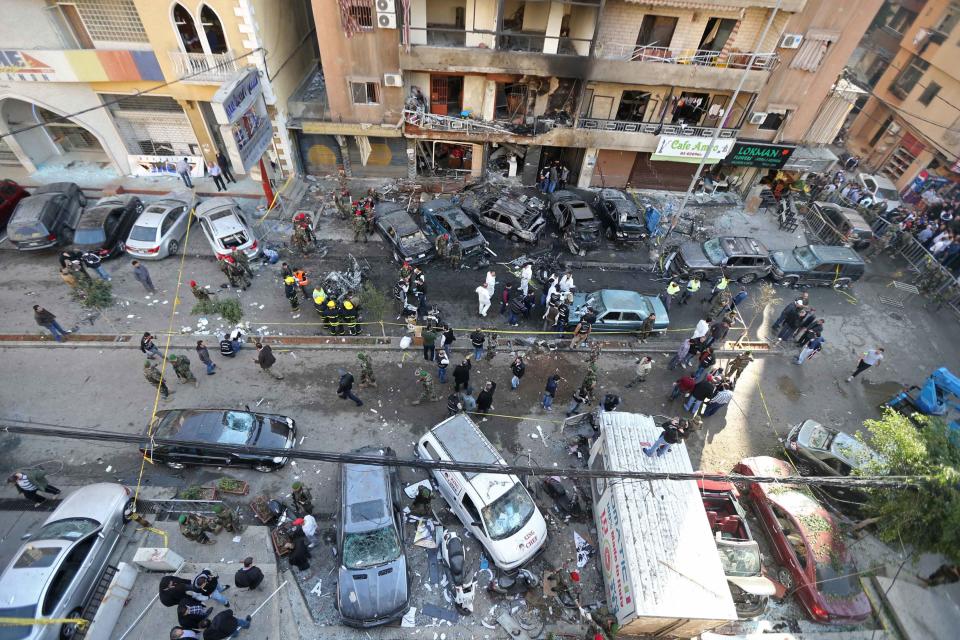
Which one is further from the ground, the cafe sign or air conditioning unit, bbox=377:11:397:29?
air conditioning unit, bbox=377:11:397:29

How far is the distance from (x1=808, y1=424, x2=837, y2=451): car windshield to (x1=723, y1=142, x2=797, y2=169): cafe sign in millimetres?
13940

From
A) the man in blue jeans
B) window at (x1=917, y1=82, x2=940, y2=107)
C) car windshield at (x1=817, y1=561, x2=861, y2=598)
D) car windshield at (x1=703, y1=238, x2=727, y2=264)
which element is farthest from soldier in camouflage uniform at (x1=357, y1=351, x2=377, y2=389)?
window at (x1=917, y1=82, x2=940, y2=107)

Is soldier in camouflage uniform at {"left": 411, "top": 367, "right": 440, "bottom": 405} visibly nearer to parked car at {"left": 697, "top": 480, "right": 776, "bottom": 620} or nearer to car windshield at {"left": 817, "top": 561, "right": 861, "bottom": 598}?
parked car at {"left": 697, "top": 480, "right": 776, "bottom": 620}

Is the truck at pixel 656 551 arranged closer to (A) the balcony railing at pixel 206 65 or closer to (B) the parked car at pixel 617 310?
(B) the parked car at pixel 617 310

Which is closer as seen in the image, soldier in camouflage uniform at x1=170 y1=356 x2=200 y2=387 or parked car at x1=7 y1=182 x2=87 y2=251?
soldier in camouflage uniform at x1=170 y1=356 x2=200 y2=387

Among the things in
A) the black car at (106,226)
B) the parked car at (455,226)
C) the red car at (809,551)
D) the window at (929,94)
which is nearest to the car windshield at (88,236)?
the black car at (106,226)

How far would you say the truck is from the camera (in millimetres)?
8906

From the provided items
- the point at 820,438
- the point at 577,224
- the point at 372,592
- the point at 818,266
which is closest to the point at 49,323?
the point at 372,592

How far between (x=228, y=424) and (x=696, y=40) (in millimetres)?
22430

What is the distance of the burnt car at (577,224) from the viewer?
19109 mm

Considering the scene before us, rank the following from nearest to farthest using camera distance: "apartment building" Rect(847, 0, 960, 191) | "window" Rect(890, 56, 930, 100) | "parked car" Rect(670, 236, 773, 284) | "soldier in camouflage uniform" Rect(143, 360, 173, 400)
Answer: "soldier in camouflage uniform" Rect(143, 360, 173, 400), "parked car" Rect(670, 236, 773, 284), "apartment building" Rect(847, 0, 960, 191), "window" Rect(890, 56, 930, 100)

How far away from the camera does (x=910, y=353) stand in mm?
16891

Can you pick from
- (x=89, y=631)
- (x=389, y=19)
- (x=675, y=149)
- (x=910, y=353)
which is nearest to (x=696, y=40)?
(x=675, y=149)

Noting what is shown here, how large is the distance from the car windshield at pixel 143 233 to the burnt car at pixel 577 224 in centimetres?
1566
